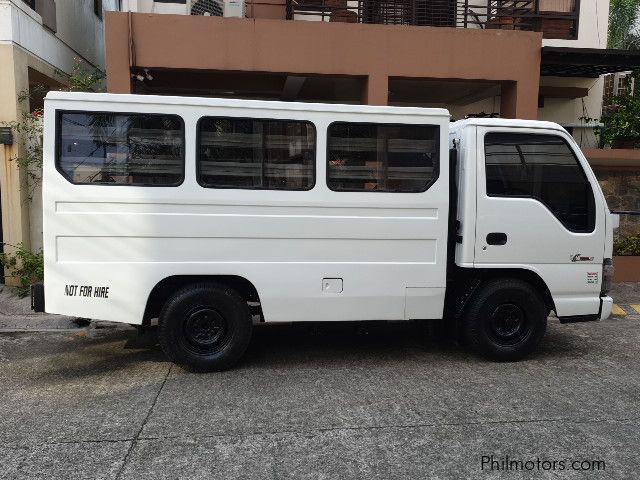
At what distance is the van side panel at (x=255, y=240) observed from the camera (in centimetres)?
480

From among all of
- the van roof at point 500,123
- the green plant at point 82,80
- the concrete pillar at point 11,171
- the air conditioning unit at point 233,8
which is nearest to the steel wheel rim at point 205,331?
the van roof at point 500,123

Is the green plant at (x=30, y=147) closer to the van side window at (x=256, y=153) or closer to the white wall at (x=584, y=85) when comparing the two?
the van side window at (x=256, y=153)

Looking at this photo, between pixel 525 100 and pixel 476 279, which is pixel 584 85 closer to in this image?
pixel 525 100

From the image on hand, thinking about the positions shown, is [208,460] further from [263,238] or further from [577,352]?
[577,352]

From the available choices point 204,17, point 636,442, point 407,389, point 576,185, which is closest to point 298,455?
point 407,389

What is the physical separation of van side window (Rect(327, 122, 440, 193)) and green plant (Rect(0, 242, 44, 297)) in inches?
200

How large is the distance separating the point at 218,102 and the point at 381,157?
154 centimetres

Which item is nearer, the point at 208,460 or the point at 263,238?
the point at 208,460

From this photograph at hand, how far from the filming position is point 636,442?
3816 millimetres

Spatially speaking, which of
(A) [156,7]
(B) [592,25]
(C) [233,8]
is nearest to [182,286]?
(C) [233,8]

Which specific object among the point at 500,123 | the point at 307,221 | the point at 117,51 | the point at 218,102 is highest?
the point at 117,51

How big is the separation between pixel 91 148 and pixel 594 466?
14.8ft

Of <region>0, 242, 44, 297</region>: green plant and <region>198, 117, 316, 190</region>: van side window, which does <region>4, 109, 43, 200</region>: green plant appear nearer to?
<region>0, 242, 44, 297</region>: green plant

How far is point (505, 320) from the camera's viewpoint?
→ 5539 mm
